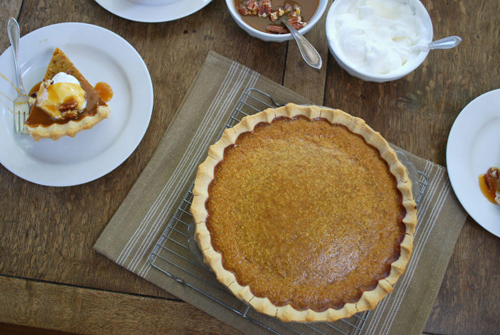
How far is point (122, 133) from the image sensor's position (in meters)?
2.07

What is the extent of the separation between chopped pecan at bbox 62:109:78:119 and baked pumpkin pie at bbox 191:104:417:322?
873 millimetres

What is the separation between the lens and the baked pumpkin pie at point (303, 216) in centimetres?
173

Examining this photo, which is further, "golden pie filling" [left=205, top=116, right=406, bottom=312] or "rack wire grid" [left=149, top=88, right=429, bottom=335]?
"rack wire grid" [left=149, top=88, right=429, bottom=335]

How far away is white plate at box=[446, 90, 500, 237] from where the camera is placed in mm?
2062

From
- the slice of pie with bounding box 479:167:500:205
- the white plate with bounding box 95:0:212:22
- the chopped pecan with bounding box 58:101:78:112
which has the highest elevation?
the white plate with bounding box 95:0:212:22

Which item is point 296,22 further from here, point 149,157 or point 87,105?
point 87,105

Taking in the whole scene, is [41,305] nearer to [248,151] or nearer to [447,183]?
[248,151]

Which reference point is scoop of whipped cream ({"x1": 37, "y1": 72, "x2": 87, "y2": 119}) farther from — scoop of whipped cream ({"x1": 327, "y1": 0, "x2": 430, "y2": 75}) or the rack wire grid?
scoop of whipped cream ({"x1": 327, "y1": 0, "x2": 430, "y2": 75})

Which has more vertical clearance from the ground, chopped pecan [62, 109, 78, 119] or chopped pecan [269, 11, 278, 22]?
chopped pecan [269, 11, 278, 22]

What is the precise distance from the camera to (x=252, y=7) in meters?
2.02

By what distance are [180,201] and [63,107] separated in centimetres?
87

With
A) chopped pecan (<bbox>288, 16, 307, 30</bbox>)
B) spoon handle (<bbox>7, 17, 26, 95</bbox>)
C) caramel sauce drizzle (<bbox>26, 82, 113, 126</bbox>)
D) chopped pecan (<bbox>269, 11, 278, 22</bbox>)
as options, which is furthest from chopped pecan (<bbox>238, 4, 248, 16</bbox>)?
spoon handle (<bbox>7, 17, 26, 95</bbox>)

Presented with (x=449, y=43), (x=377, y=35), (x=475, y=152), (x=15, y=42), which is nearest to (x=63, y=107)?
(x=15, y=42)

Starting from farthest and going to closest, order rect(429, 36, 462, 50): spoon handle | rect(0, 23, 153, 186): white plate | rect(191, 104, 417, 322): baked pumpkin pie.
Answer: rect(0, 23, 153, 186): white plate, rect(429, 36, 462, 50): spoon handle, rect(191, 104, 417, 322): baked pumpkin pie
